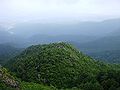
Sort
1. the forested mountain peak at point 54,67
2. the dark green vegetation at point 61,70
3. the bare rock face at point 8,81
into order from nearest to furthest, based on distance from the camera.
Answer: the bare rock face at point 8,81, the dark green vegetation at point 61,70, the forested mountain peak at point 54,67

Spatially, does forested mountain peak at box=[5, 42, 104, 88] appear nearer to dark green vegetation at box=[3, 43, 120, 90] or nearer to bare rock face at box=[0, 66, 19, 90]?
dark green vegetation at box=[3, 43, 120, 90]

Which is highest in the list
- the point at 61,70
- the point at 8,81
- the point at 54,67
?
the point at 8,81

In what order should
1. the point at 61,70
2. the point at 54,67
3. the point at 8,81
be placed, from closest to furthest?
the point at 8,81
the point at 61,70
the point at 54,67

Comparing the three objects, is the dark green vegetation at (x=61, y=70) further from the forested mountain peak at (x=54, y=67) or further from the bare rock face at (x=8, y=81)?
the bare rock face at (x=8, y=81)

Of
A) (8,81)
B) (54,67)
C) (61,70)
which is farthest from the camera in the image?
(54,67)

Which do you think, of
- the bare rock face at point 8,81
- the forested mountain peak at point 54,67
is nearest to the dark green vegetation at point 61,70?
the forested mountain peak at point 54,67

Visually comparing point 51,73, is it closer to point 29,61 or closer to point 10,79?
point 29,61

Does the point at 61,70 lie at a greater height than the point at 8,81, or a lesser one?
lesser

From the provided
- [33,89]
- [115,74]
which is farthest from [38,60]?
[33,89]

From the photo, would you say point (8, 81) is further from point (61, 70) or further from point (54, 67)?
point (54, 67)

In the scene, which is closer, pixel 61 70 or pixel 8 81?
pixel 8 81

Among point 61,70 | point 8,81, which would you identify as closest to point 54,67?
point 61,70

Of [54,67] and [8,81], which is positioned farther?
[54,67]

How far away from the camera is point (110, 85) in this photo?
228 ft
